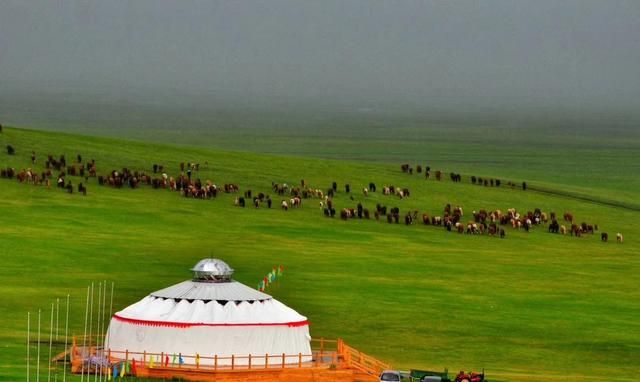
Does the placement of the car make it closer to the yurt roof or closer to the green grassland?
the green grassland

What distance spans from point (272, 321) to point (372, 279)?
34.9 meters

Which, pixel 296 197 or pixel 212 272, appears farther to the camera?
pixel 296 197

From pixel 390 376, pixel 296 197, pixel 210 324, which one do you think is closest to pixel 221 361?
pixel 210 324

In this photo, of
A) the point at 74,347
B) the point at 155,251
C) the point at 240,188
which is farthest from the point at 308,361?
the point at 240,188

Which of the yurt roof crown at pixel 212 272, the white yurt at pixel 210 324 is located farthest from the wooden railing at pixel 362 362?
the yurt roof crown at pixel 212 272

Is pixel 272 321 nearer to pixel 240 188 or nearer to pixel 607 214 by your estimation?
pixel 240 188

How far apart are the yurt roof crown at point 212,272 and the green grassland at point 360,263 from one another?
739 cm

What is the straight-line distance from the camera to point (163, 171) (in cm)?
15350

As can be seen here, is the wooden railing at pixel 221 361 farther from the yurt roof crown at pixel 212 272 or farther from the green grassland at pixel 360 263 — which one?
the yurt roof crown at pixel 212 272

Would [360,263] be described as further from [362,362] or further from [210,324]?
[210,324]

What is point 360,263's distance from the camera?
109m

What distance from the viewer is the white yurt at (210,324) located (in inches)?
2557

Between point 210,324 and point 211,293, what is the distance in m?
1.83

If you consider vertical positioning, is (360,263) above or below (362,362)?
above
